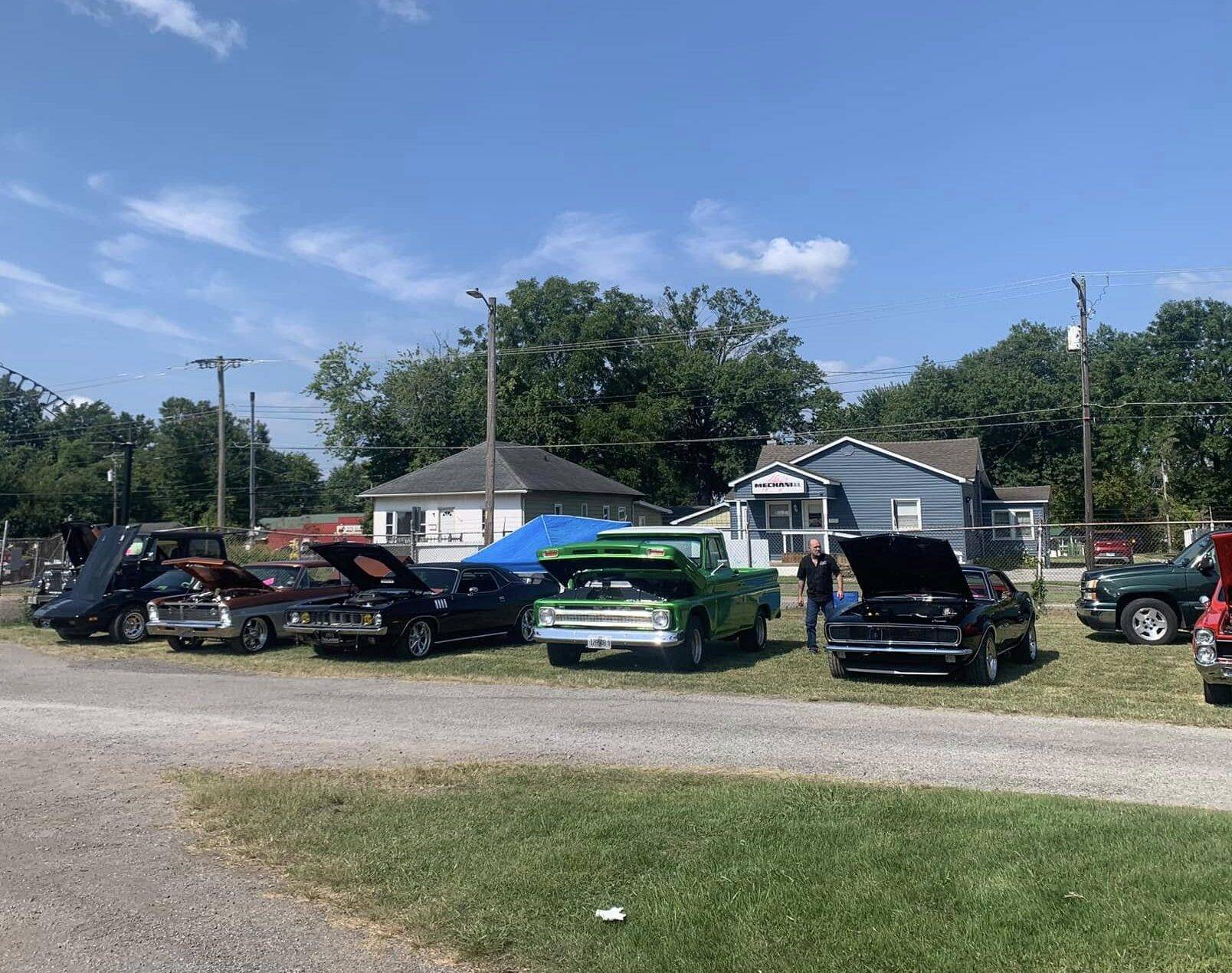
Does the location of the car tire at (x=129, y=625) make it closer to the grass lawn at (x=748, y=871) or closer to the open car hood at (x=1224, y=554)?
the grass lawn at (x=748, y=871)

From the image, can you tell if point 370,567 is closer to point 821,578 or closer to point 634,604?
point 634,604

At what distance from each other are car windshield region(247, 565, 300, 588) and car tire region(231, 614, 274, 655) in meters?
1.13

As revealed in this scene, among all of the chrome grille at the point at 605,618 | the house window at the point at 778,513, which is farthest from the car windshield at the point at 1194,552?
the house window at the point at 778,513

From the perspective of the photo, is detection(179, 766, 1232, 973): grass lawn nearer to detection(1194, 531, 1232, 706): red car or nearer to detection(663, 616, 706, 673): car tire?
detection(1194, 531, 1232, 706): red car

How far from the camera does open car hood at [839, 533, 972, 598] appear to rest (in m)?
12.6

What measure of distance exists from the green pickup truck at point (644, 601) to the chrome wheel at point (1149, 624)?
19.4 feet

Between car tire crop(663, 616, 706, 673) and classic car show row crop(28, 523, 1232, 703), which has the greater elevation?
classic car show row crop(28, 523, 1232, 703)

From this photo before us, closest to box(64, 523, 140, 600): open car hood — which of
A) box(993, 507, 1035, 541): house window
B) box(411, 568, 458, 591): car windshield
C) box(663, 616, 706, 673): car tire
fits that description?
box(411, 568, 458, 591): car windshield

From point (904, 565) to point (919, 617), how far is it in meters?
0.72

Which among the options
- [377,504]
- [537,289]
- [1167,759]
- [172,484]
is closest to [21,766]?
[1167,759]

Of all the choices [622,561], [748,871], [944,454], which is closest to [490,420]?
[622,561]

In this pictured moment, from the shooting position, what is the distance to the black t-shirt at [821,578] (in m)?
15.1

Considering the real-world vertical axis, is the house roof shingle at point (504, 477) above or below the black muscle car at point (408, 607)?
above

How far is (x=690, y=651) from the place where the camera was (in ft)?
45.8
